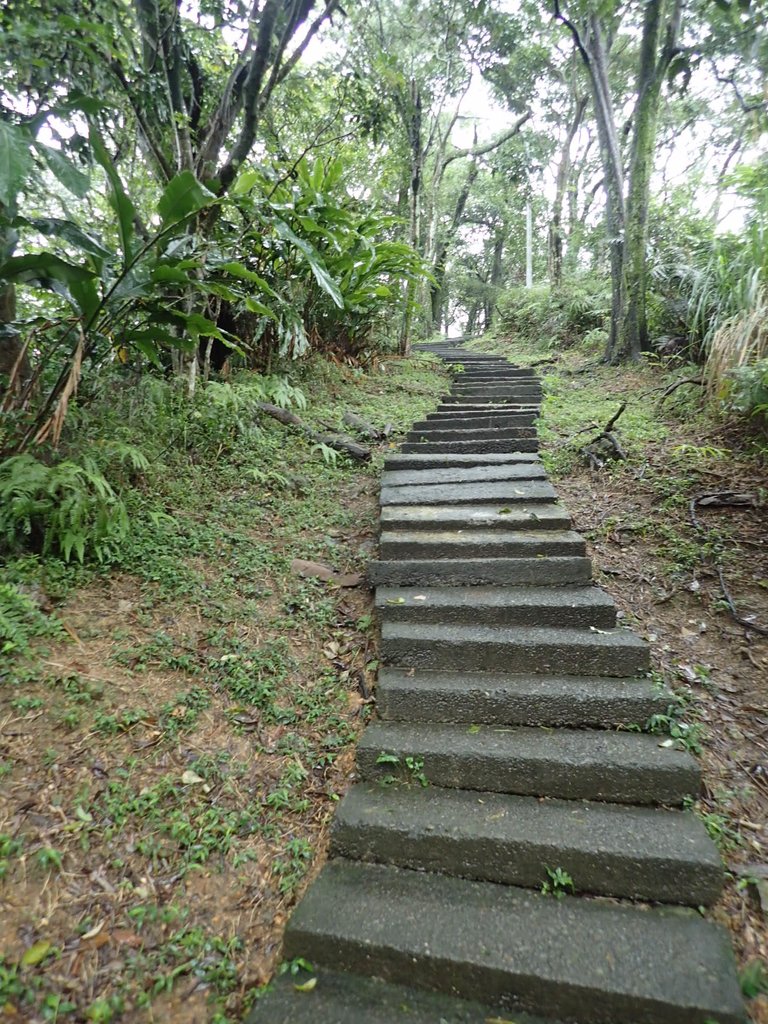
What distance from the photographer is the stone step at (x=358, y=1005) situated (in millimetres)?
1599

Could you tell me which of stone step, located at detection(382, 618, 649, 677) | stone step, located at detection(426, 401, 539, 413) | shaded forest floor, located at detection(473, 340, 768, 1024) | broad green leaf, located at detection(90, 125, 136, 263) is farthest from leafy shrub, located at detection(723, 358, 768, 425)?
broad green leaf, located at detection(90, 125, 136, 263)

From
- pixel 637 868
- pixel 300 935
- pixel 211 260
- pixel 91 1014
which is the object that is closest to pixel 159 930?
pixel 91 1014

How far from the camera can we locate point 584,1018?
5.24ft

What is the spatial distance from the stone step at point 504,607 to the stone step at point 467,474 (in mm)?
1411

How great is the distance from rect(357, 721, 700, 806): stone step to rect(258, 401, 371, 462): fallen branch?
2.97 m

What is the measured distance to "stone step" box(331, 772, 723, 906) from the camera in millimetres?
1849

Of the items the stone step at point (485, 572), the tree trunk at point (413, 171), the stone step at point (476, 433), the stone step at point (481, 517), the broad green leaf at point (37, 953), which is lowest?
the broad green leaf at point (37, 953)

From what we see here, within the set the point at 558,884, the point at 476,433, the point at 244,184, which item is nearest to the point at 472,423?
the point at 476,433

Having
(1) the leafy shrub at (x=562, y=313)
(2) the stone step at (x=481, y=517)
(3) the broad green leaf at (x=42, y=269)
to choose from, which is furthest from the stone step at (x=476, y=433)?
(1) the leafy shrub at (x=562, y=313)

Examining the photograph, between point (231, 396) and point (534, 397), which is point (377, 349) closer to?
point (534, 397)

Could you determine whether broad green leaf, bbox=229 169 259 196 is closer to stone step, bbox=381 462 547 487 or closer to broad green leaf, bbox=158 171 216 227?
broad green leaf, bbox=158 171 216 227

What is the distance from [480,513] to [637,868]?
2234 mm

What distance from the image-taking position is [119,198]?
260 centimetres

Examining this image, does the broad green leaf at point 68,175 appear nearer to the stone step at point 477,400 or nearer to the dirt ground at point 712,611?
the dirt ground at point 712,611
